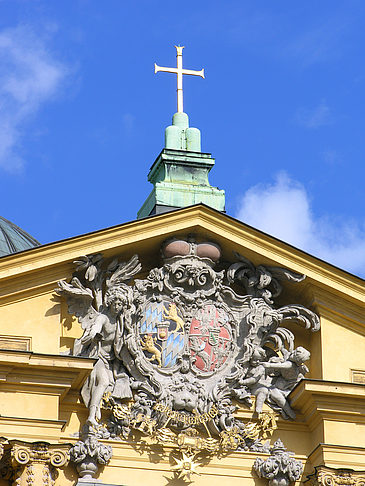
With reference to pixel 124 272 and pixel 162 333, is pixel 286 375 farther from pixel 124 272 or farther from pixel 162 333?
pixel 124 272

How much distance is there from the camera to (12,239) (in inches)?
1134

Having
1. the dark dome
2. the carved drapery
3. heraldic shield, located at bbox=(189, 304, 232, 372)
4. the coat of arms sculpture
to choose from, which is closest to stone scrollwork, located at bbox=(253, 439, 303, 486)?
the coat of arms sculpture

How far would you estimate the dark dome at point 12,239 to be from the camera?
28.2m

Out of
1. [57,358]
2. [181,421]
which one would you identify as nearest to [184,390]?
[181,421]

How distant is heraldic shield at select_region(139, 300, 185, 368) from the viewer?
65.2ft

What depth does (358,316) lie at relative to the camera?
68.0 ft

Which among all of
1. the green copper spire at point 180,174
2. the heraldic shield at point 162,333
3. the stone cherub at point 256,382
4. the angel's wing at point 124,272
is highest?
the green copper spire at point 180,174

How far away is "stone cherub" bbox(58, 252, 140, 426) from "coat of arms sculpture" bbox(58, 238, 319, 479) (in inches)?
0.6

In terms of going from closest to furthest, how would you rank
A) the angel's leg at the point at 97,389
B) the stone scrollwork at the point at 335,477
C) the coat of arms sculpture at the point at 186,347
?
the angel's leg at the point at 97,389, the stone scrollwork at the point at 335,477, the coat of arms sculpture at the point at 186,347

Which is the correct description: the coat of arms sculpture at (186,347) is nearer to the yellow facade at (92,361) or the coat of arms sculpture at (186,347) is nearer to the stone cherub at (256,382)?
the stone cherub at (256,382)

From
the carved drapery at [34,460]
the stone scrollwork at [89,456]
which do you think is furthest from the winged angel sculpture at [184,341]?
the carved drapery at [34,460]

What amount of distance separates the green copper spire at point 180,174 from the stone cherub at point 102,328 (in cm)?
311

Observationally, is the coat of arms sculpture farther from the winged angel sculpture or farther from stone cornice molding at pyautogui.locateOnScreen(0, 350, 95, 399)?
stone cornice molding at pyautogui.locateOnScreen(0, 350, 95, 399)

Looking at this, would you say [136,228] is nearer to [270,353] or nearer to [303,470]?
[270,353]
